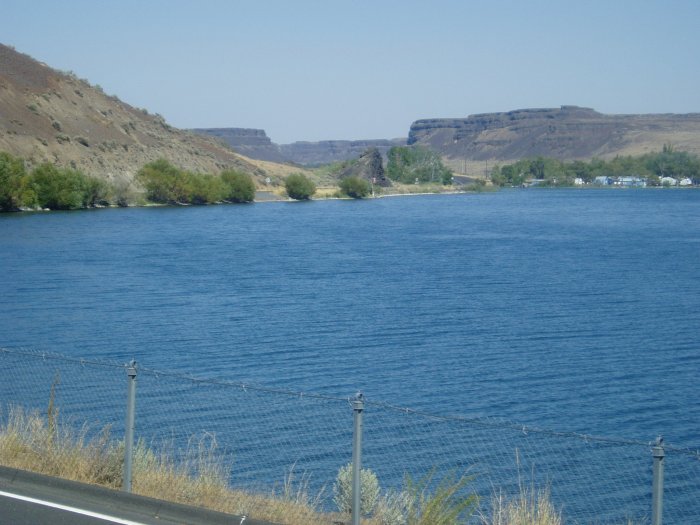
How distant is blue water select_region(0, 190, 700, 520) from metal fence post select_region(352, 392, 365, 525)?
8.08 metres

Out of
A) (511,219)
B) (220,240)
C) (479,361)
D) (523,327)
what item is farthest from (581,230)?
(479,361)

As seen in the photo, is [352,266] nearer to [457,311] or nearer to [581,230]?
[457,311]

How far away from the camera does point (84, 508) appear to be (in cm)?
895

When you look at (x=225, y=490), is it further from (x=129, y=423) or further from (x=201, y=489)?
(x=129, y=423)

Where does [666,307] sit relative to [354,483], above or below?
below

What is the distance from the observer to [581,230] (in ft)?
262

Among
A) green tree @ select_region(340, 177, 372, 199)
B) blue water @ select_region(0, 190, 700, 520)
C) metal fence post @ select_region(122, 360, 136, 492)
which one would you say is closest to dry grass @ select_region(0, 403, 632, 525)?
metal fence post @ select_region(122, 360, 136, 492)

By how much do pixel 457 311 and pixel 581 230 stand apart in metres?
46.8

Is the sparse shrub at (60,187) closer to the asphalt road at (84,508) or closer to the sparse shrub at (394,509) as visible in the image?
the asphalt road at (84,508)

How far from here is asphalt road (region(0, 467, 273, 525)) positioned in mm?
8641

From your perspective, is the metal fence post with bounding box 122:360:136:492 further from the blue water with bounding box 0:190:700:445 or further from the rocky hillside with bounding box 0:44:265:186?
the rocky hillside with bounding box 0:44:265:186

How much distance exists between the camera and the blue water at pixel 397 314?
74.9 feet

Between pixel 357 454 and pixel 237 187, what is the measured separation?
107722 millimetres

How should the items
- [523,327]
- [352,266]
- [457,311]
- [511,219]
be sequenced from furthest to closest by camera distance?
[511,219] → [352,266] → [457,311] → [523,327]
